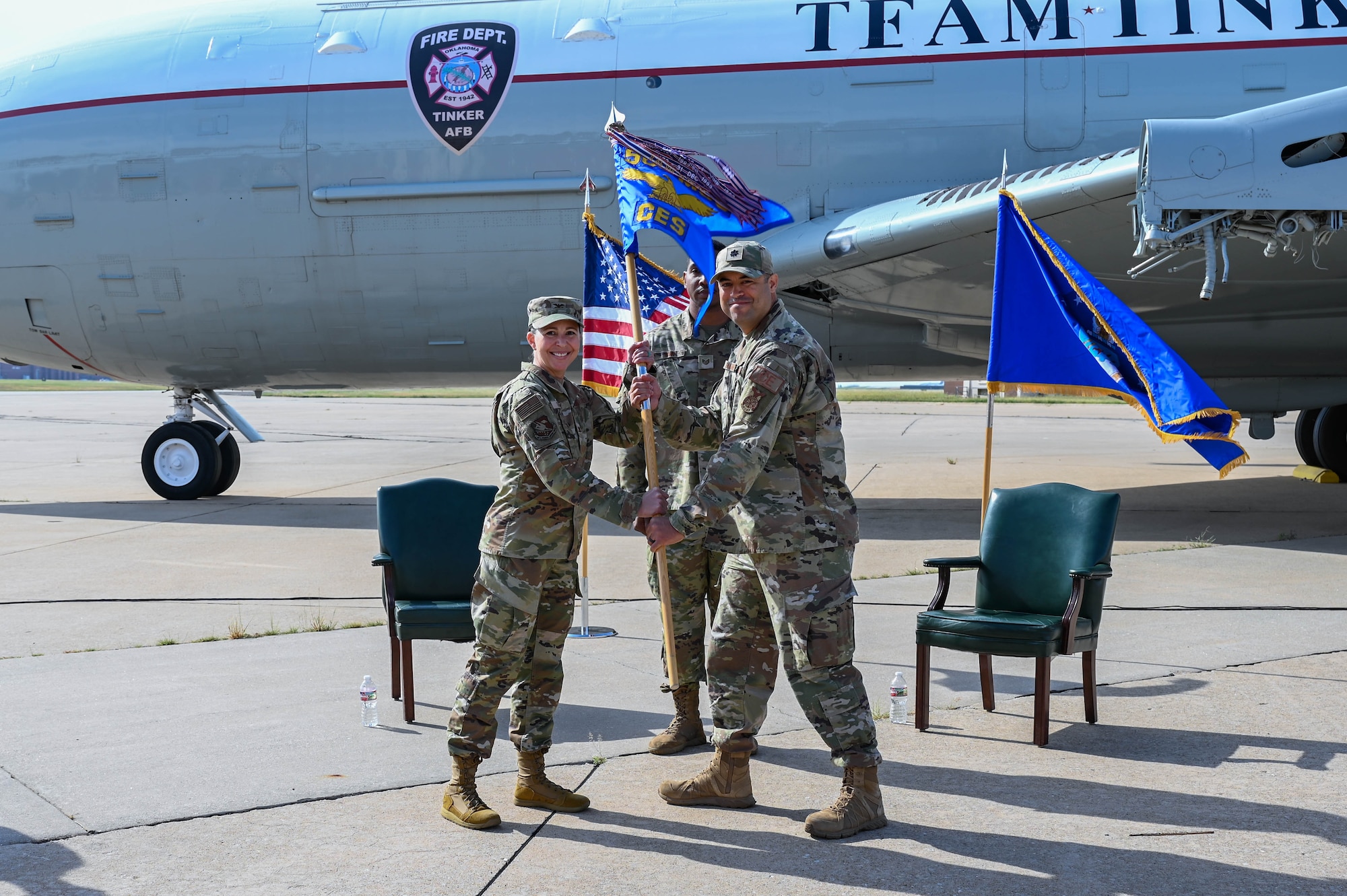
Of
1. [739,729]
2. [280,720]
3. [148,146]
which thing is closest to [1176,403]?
[739,729]

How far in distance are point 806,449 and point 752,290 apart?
581mm

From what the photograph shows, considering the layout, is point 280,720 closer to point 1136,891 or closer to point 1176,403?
point 1136,891

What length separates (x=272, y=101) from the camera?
11.1 metres

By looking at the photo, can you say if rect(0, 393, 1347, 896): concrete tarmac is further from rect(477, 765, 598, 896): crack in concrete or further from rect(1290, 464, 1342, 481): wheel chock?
Result: rect(1290, 464, 1342, 481): wheel chock

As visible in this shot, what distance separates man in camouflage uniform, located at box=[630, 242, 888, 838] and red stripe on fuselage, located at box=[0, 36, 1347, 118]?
680 cm

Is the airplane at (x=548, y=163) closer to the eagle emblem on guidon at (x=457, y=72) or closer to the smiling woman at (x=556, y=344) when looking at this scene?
the eagle emblem on guidon at (x=457, y=72)

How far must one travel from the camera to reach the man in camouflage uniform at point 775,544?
3936 mm

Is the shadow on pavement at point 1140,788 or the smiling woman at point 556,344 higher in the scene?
the smiling woman at point 556,344

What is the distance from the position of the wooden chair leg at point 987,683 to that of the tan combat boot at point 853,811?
1437 millimetres

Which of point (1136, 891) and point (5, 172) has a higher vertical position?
point (5, 172)

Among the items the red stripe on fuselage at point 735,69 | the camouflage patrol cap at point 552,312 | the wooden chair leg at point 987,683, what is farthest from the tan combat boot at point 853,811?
the red stripe on fuselage at point 735,69

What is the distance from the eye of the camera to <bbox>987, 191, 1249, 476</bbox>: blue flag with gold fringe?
529cm

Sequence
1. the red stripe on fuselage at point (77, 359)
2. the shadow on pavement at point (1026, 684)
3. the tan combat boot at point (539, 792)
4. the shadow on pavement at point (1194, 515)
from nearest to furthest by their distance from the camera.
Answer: the tan combat boot at point (539, 792) → the shadow on pavement at point (1026, 684) → the shadow on pavement at point (1194, 515) → the red stripe on fuselage at point (77, 359)

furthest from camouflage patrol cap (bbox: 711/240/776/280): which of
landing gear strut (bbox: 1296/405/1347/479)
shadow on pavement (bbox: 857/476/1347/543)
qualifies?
landing gear strut (bbox: 1296/405/1347/479)
